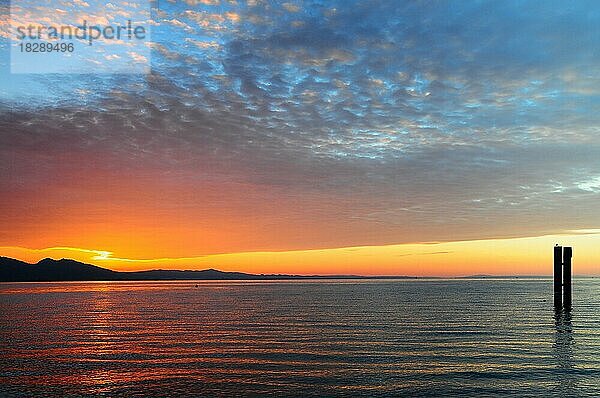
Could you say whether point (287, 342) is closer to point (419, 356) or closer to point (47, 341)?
point (419, 356)

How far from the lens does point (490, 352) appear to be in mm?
35969

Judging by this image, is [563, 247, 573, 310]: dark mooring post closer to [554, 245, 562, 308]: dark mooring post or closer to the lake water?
[554, 245, 562, 308]: dark mooring post

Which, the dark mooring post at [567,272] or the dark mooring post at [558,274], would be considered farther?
the dark mooring post at [558,274]

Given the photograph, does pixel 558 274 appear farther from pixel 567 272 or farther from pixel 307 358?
pixel 307 358

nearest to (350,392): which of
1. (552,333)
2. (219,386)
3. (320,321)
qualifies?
(219,386)

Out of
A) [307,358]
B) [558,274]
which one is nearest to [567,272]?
[558,274]

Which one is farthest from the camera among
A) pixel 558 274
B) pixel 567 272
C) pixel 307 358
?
pixel 558 274

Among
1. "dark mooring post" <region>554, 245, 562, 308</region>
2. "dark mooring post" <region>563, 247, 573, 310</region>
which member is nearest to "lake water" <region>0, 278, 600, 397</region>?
"dark mooring post" <region>563, 247, 573, 310</region>

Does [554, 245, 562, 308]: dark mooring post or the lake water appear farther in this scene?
[554, 245, 562, 308]: dark mooring post

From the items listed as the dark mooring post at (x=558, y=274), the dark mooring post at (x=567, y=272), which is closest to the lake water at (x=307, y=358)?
the dark mooring post at (x=567, y=272)

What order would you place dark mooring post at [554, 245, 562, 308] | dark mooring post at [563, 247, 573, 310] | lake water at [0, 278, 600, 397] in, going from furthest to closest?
dark mooring post at [554, 245, 562, 308] → dark mooring post at [563, 247, 573, 310] → lake water at [0, 278, 600, 397]

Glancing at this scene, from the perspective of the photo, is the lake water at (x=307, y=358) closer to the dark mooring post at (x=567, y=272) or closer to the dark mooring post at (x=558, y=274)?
the dark mooring post at (x=567, y=272)

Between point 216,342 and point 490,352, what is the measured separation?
20363mm

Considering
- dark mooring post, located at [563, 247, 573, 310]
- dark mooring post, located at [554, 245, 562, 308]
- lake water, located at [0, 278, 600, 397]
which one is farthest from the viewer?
dark mooring post, located at [554, 245, 562, 308]
